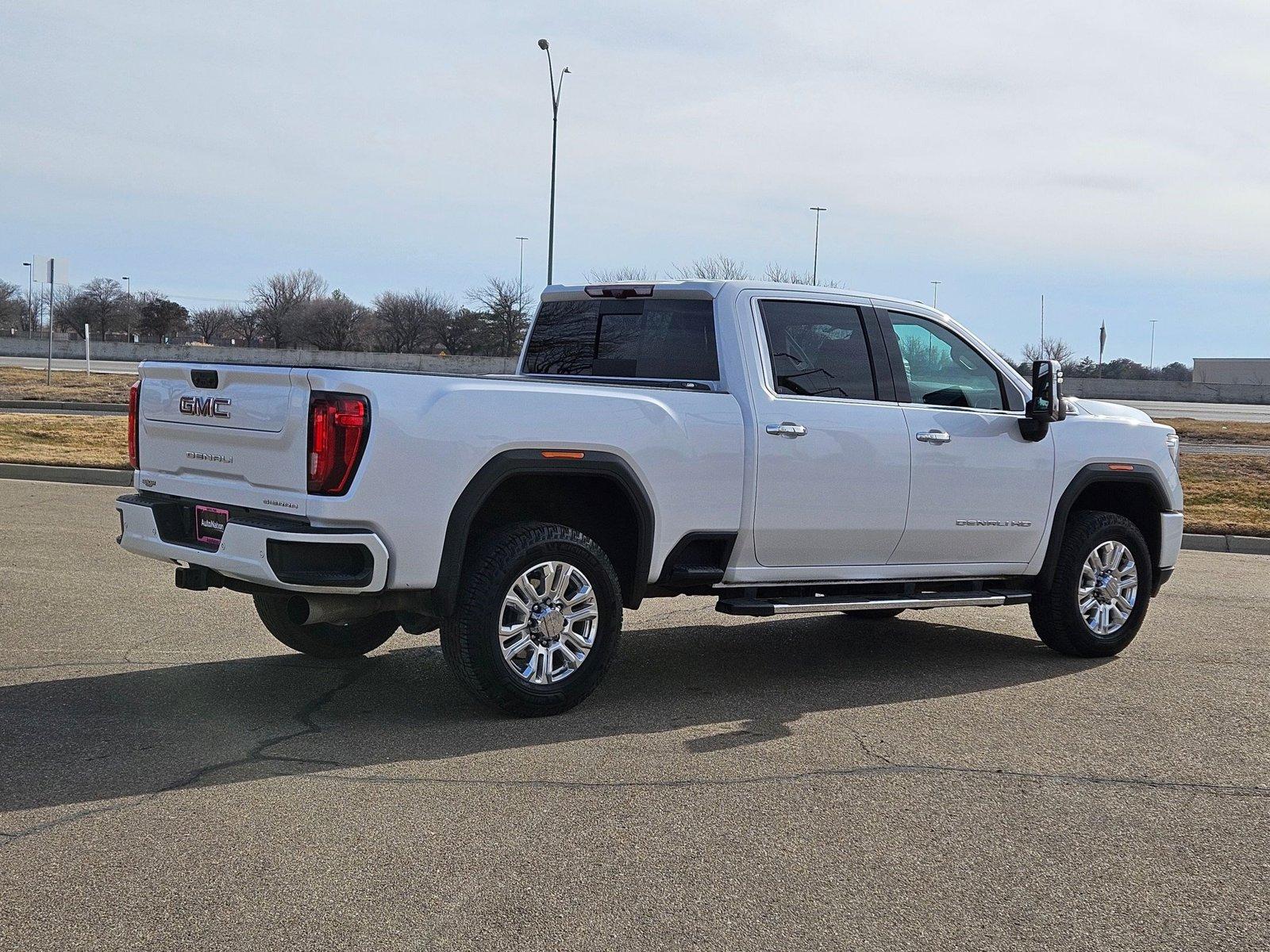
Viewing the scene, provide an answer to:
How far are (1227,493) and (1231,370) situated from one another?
8588 cm

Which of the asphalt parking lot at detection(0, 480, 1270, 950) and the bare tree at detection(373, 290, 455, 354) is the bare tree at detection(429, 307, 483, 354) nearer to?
the bare tree at detection(373, 290, 455, 354)

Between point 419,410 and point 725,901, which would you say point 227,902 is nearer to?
point 725,901

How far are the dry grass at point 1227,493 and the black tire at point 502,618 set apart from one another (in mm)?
10566

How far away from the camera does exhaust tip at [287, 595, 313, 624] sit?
5812 mm

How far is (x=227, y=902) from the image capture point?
12.7 feet

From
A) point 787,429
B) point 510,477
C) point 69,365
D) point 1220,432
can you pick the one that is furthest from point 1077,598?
point 69,365

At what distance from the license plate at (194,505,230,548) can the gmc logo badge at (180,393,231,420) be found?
1.35 ft

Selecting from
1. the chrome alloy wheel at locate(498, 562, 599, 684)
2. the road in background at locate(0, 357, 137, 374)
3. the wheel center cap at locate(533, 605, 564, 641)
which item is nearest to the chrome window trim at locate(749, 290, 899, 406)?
the chrome alloy wheel at locate(498, 562, 599, 684)

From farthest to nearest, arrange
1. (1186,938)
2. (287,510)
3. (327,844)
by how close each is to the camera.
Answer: (287,510), (327,844), (1186,938)

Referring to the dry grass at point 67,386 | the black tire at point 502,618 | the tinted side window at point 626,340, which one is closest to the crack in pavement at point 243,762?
the black tire at point 502,618

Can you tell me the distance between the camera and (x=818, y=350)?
7.14m

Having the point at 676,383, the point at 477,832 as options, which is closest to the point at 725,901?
the point at 477,832

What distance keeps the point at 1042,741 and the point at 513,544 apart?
2.47 meters

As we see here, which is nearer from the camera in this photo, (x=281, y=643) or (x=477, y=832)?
(x=477, y=832)
